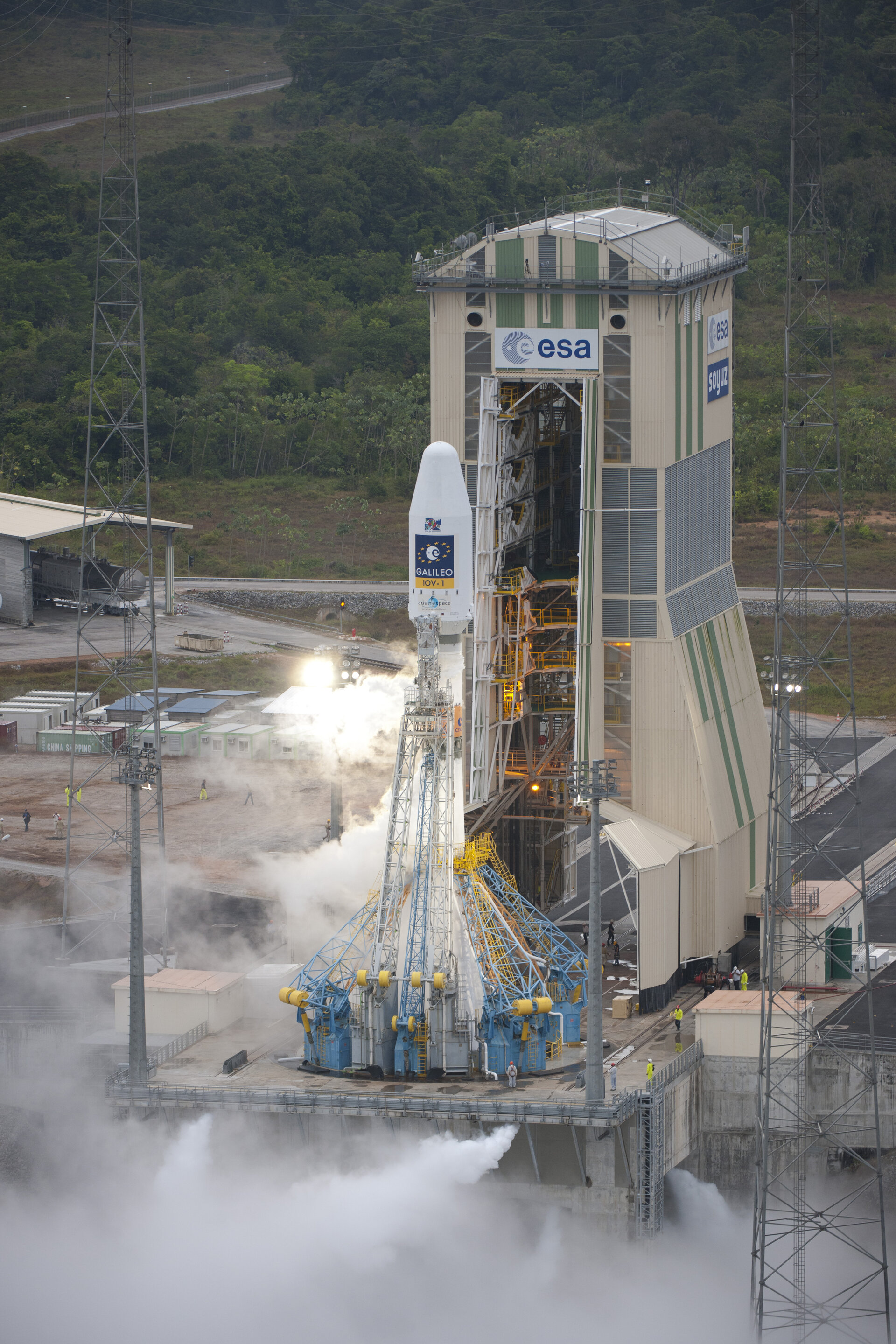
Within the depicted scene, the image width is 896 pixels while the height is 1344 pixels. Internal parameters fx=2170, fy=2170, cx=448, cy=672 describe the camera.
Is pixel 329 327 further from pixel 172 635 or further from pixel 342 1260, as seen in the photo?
pixel 342 1260

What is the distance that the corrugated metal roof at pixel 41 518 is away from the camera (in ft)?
416

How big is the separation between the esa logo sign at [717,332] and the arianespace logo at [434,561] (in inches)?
560

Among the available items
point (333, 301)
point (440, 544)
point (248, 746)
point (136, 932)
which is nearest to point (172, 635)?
point (248, 746)

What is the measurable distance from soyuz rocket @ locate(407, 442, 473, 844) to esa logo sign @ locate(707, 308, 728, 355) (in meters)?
12.9

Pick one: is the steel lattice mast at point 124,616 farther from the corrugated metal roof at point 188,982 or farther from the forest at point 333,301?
the forest at point 333,301

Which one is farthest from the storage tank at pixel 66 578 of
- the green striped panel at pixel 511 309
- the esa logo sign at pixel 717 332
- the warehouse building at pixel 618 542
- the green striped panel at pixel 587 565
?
the green striped panel at pixel 587 565

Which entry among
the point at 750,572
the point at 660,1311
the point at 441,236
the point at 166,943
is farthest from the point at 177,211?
the point at 660,1311

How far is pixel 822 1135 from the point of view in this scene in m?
60.0

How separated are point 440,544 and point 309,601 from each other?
6983cm

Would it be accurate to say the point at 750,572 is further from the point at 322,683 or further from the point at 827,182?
the point at 827,182

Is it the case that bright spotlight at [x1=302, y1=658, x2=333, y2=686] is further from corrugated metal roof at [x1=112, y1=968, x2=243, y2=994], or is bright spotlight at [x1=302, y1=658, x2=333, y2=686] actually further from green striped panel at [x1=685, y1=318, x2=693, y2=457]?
corrugated metal roof at [x1=112, y1=968, x2=243, y2=994]

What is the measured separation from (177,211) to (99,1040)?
137m

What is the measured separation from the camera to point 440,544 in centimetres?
6819

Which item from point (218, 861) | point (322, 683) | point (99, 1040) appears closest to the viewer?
point (99, 1040)
